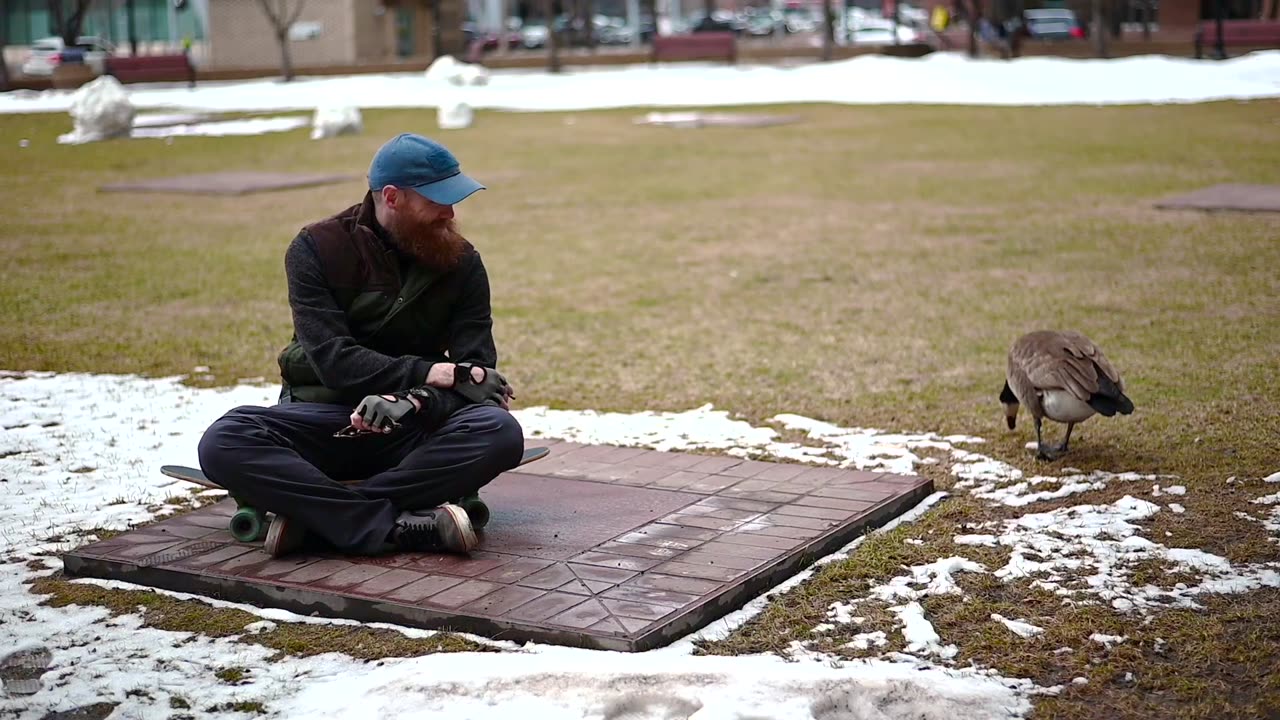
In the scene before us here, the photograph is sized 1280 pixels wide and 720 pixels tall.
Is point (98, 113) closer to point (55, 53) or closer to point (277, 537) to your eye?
point (277, 537)

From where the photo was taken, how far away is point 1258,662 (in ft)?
13.0

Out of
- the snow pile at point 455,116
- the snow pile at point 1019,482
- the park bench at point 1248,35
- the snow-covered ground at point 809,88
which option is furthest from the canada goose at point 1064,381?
the park bench at point 1248,35

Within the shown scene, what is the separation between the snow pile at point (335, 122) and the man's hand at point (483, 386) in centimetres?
2108

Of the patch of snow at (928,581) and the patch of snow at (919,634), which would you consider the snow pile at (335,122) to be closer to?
the patch of snow at (928,581)

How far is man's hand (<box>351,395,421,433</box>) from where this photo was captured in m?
4.65

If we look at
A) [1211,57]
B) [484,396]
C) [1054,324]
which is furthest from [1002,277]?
[1211,57]

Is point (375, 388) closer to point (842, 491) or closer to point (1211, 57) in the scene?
point (842, 491)

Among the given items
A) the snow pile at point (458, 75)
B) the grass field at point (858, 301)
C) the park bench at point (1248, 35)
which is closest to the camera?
the grass field at point (858, 301)

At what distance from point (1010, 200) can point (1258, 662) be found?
37.1ft

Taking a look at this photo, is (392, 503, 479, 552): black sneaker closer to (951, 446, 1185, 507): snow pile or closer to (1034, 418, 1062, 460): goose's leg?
(951, 446, 1185, 507): snow pile

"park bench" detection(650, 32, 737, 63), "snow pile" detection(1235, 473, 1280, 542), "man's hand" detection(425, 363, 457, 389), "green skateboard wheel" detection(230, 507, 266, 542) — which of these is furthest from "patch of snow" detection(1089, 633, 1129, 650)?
"park bench" detection(650, 32, 737, 63)

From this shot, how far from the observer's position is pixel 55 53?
55281 mm

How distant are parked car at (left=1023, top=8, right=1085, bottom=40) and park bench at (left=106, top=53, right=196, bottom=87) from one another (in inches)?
1195

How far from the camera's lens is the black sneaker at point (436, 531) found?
471 cm
